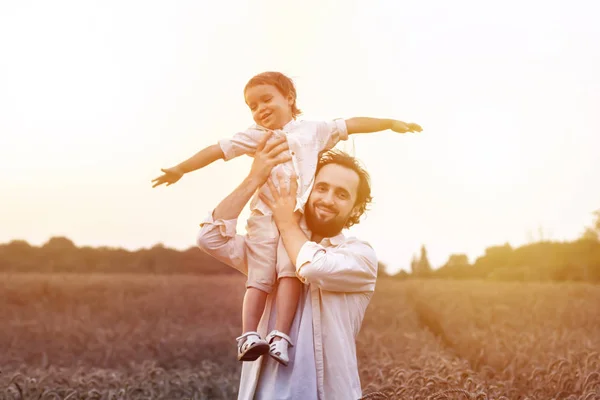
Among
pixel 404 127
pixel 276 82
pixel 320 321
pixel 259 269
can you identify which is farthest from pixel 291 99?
pixel 320 321

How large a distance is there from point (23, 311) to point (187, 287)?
4.07m

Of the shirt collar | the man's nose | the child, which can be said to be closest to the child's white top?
the child

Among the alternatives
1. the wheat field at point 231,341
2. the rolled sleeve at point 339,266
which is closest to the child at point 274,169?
the rolled sleeve at point 339,266

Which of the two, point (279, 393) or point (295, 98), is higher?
point (295, 98)

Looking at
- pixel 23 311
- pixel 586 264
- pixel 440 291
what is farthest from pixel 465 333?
pixel 586 264

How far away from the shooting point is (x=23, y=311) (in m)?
17.5

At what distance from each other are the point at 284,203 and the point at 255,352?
80cm

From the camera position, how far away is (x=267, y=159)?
181 inches

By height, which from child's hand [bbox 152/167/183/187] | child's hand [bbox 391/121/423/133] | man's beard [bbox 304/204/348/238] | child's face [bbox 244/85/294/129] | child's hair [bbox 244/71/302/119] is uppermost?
child's hair [bbox 244/71/302/119]

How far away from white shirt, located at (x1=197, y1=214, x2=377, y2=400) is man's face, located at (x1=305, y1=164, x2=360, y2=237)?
84mm

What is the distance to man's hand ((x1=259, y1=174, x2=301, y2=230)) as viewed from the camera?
14.4 feet

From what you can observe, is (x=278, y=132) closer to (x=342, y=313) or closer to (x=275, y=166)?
(x=275, y=166)

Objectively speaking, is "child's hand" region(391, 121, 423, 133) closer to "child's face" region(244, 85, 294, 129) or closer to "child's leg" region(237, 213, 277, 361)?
"child's face" region(244, 85, 294, 129)

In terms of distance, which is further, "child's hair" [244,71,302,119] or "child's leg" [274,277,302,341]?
"child's hair" [244,71,302,119]
